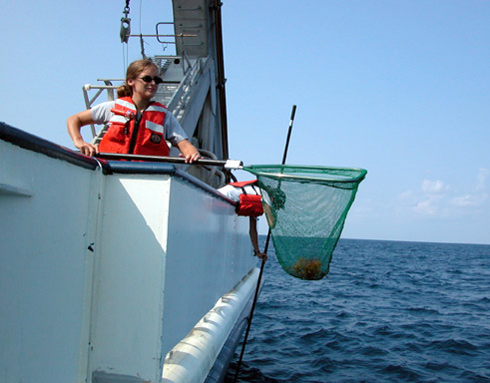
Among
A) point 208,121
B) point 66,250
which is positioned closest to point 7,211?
point 66,250

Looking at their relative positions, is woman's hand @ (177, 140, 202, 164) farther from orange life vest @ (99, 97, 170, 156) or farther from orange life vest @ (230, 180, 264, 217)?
orange life vest @ (230, 180, 264, 217)

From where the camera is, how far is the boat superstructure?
175 centimetres

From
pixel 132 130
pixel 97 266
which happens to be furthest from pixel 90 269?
pixel 132 130

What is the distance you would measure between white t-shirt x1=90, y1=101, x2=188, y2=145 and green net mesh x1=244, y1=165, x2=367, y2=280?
62cm

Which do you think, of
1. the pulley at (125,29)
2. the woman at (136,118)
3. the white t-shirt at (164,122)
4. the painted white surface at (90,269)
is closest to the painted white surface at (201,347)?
the painted white surface at (90,269)

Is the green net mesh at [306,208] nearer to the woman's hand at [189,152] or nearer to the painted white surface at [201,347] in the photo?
the woman's hand at [189,152]

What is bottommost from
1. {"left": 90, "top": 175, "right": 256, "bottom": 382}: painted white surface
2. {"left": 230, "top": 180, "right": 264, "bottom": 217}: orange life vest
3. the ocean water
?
the ocean water

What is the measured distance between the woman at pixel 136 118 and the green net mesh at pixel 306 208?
30.1 inches

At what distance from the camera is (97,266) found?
97.0 inches

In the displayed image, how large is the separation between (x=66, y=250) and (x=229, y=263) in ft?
12.3

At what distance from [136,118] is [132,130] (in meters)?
0.10

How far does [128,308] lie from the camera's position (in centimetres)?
249

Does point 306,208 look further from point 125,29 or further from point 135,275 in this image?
point 125,29

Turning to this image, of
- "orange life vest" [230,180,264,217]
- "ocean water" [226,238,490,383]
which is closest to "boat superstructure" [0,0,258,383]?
"orange life vest" [230,180,264,217]
